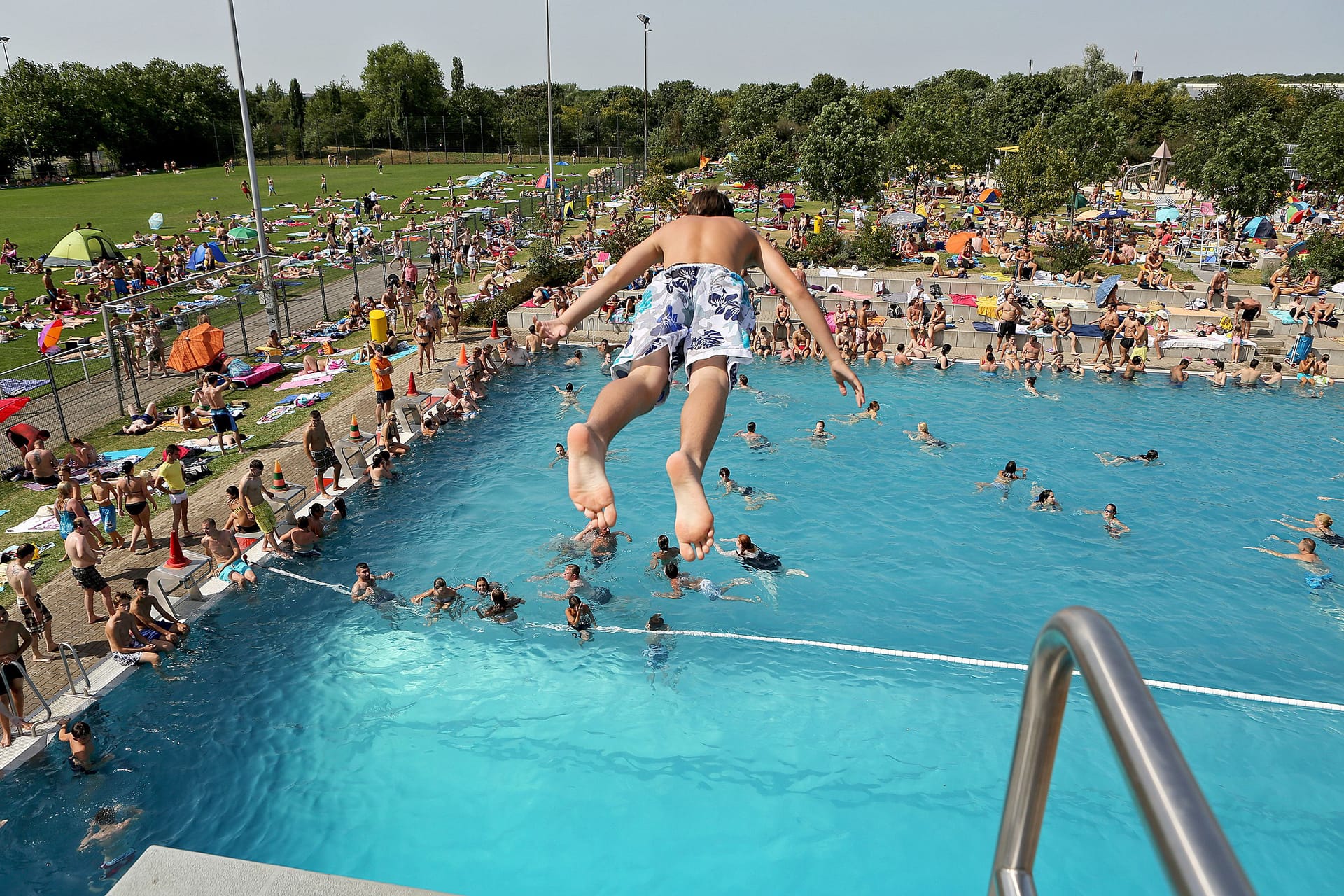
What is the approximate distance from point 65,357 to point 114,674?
476 inches

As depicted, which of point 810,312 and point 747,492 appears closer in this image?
point 810,312

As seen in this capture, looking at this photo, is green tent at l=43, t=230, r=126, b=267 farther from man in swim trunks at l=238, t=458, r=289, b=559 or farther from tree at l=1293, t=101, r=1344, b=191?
tree at l=1293, t=101, r=1344, b=191

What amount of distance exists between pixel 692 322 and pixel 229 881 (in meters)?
3.47

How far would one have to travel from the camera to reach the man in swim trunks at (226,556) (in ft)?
44.4

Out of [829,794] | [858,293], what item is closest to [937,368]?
[858,293]

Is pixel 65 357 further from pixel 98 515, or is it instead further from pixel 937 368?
pixel 937 368

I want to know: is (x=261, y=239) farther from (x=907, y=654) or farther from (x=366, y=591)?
(x=907, y=654)

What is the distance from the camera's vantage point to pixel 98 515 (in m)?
14.6

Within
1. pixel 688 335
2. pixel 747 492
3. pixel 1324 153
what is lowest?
pixel 747 492

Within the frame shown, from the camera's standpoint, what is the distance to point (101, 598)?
12766 millimetres

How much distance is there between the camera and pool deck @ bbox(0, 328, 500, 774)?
10578 millimetres

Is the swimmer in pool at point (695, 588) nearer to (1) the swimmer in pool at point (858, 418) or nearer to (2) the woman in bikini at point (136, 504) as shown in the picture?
(1) the swimmer in pool at point (858, 418)

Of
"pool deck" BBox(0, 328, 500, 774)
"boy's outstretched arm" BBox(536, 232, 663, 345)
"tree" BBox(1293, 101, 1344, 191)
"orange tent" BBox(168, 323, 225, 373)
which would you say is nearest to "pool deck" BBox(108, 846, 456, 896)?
"boy's outstretched arm" BBox(536, 232, 663, 345)

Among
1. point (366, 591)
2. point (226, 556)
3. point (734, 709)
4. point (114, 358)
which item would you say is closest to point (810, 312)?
point (734, 709)
